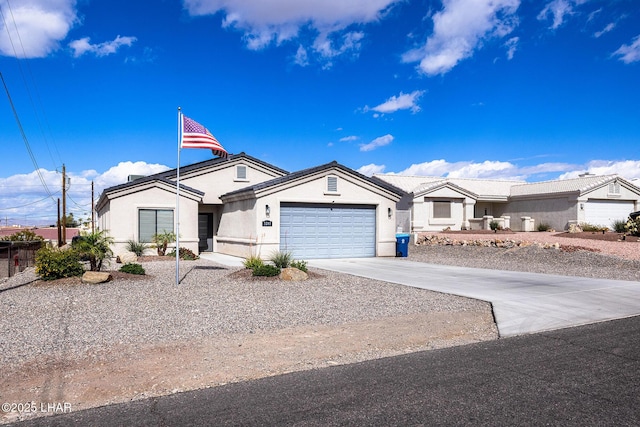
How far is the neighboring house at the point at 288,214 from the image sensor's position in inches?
798

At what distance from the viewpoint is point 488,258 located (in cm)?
2072

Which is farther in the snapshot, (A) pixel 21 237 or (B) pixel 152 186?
(A) pixel 21 237

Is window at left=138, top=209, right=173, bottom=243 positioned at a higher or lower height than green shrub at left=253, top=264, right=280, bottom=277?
higher

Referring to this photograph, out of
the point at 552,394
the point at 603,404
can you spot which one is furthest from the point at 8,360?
the point at 603,404

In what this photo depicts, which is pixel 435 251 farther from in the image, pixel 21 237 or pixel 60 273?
pixel 21 237

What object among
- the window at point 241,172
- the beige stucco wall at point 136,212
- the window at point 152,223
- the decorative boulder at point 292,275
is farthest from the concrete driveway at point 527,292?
the window at point 241,172

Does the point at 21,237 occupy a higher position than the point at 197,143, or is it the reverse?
the point at 197,143

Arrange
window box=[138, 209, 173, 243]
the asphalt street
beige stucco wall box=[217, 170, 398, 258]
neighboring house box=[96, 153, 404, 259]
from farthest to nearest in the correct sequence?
window box=[138, 209, 173, 243], neighboring house box=[96, 153, 404, 259], beige stucco wall box=[217, 170, 398, 258], the asphalt street

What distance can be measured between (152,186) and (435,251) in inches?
535

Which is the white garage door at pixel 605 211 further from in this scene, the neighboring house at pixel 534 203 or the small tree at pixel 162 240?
the small tree at pixel 162 240

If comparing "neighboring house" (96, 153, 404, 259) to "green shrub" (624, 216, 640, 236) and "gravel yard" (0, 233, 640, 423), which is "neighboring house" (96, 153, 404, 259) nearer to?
"gravel yard" (0, 233, 640, 423)

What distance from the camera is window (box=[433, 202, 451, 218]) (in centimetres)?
3378

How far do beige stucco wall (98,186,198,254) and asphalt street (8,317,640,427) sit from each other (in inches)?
678

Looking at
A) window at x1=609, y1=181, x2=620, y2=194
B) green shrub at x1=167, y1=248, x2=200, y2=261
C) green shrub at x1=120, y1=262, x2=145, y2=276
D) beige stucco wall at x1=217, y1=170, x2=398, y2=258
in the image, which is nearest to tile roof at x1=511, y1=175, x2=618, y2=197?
window at x1=609, y1=181, x2=620, y2=194
